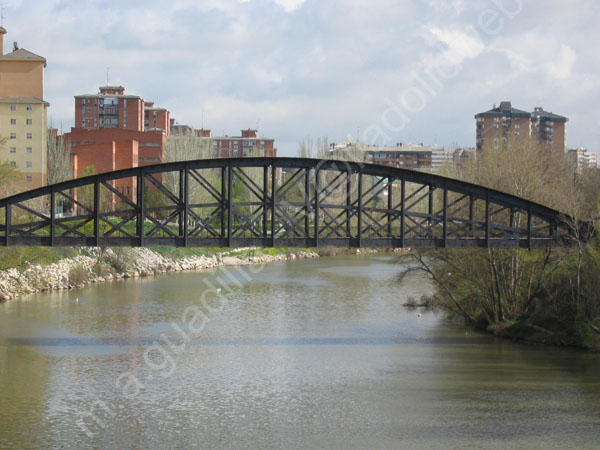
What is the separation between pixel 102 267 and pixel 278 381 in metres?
32.8

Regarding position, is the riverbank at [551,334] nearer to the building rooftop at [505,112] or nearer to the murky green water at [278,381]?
the murky green water at [278,381]

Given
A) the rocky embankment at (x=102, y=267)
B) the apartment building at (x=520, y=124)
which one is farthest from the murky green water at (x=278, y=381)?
the apartment building at (x=520, y=124)

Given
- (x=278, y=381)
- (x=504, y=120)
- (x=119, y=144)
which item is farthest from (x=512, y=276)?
(x=504, y=120)

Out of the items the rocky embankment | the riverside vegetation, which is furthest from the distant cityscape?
the riverside vegetation

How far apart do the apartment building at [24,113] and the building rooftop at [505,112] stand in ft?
328

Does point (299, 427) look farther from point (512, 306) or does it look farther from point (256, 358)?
point (512, 306)

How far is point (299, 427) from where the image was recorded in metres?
22.9

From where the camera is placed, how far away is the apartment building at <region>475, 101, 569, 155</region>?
149125 mm

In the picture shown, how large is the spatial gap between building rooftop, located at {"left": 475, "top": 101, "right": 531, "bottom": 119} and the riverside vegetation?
112 metres

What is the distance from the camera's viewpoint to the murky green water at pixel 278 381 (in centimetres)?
2230

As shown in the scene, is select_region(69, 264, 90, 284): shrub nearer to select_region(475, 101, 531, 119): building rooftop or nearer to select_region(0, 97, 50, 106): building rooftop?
select_region(0, 97, 50, 106): building rooftop

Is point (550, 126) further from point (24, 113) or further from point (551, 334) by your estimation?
point (551, 334)

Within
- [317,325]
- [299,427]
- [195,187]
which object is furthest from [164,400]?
[195,187]

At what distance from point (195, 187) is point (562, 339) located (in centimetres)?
5626
